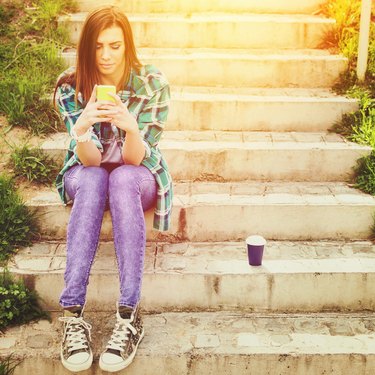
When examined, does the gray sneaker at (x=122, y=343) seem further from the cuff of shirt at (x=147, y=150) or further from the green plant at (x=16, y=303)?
the cuff of shirt at (x=147, y=150)

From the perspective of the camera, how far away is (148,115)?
3.37 m

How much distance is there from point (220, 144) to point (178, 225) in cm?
74

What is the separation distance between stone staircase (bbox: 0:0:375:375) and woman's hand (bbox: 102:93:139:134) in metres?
0.79

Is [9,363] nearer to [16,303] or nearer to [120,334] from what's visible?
[16,303]

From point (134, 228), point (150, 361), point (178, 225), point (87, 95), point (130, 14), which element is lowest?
point (150, 361)

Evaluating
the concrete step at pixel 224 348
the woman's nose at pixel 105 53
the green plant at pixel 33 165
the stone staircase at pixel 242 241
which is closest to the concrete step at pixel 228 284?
the stone staircase at pixel 242 241

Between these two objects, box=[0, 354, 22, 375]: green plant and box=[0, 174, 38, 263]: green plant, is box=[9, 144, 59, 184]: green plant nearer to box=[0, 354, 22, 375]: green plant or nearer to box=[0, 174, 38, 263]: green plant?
box=[0, 174, 38, 263]: green plant

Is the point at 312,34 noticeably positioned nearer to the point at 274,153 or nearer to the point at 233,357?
the point at 274,153

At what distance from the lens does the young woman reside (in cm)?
297

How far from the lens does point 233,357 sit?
3.06 meters

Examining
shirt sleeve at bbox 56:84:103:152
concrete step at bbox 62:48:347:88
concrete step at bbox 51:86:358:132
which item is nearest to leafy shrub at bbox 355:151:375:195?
concrete step at bbox 51:86:358:132

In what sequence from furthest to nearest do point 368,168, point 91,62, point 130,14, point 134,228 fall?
point 130,14
point 368,168
point 91,62
point 134,228

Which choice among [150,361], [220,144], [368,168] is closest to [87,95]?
[220,144]

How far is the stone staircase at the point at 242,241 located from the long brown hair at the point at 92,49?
0.77 meters
